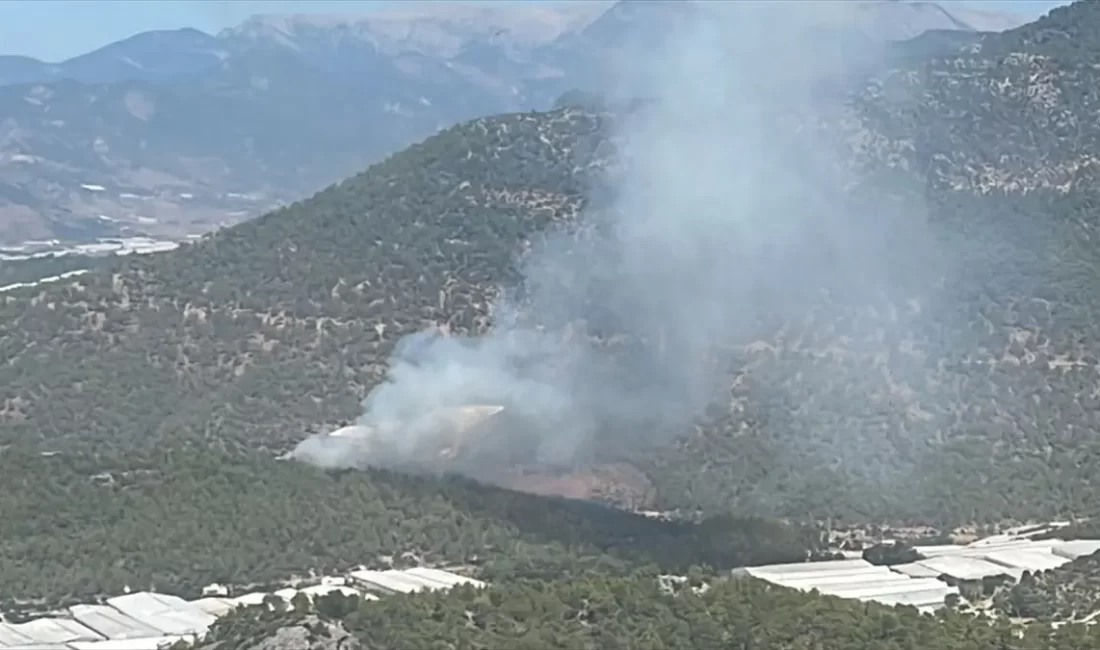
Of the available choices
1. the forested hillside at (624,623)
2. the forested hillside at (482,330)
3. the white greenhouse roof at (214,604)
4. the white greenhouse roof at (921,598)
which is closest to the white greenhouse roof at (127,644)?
the white greenhouse roof at (214,604)

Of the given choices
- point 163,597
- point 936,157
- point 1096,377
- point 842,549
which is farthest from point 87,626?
point 936,157

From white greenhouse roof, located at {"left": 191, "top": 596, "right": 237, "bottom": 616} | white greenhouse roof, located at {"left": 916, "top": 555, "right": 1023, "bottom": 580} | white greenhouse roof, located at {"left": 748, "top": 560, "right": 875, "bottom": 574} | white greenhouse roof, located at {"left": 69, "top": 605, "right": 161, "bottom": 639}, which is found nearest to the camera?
white greenhouse roof, located at {"left": 69, "top": 605, "right": 161, "bottom": 639}

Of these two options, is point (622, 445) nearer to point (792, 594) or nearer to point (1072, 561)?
point (1072, 561)

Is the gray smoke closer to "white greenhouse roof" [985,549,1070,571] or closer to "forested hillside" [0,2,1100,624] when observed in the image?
"forested hillside" [0,2,1100,624]

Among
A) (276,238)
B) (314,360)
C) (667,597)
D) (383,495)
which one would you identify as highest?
(276,238)

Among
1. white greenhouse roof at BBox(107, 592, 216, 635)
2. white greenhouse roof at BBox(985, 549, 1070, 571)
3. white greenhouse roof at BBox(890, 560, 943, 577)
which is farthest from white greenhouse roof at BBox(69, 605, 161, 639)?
white greenhouse roof at BBox(985, 549, 1070, 571)
